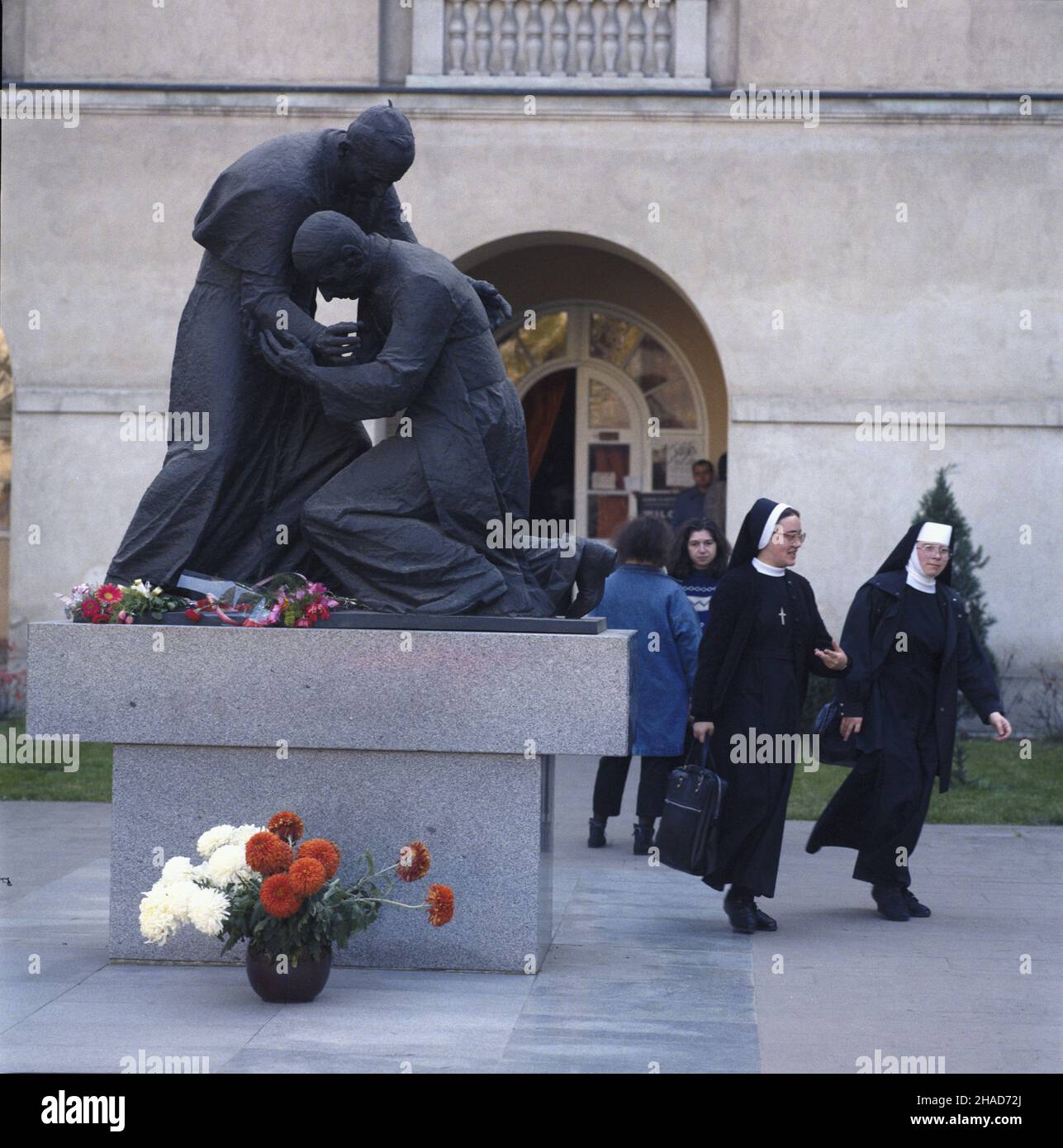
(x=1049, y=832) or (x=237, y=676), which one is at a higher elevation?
(x=237, y=676)

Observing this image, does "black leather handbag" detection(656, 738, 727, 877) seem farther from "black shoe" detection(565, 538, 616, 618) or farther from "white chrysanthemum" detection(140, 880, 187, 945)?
"white chrysanthemum" detection(140, 880, 187, 945)

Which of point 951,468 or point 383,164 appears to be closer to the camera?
point 383,164

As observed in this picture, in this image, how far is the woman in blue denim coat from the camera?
377 inches

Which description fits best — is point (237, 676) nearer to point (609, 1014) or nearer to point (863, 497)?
point (609, 1014)

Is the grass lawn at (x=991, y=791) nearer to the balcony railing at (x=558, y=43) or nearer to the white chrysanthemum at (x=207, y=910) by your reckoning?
the white chrysanthemum at (x=207, y=910)

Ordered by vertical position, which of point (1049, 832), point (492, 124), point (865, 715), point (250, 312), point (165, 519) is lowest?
point (1049, 832)

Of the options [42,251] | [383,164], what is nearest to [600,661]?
[383,164]

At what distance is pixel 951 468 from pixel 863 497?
31.5 inches

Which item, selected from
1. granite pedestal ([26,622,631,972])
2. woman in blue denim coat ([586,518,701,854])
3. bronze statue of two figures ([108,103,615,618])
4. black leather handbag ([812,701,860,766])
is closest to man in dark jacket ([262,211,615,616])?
bronze statue of two figures ([108,103,615,618])

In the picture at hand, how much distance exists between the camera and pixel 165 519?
6.74 metres

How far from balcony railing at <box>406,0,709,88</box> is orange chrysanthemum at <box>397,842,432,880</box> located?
10.6 meters

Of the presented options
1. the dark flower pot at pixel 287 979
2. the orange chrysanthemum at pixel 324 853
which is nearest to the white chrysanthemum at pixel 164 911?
the dark flower pot at pixel 287 979

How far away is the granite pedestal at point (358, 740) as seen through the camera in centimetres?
631

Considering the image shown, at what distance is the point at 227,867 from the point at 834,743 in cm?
331
